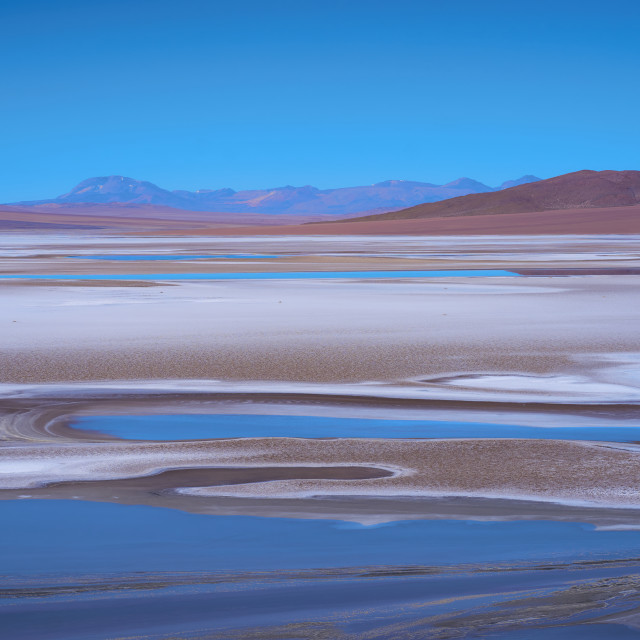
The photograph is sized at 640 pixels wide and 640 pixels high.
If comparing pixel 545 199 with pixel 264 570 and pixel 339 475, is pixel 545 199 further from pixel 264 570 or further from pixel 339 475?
pixel 264 570

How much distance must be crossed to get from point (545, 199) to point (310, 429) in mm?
146024

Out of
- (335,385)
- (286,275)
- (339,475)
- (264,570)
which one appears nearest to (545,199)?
(286,275)

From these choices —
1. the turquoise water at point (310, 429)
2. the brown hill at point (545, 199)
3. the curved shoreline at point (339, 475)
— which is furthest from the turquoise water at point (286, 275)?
the brown hill at point (545, 199)

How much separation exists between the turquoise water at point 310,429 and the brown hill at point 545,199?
133993 mm

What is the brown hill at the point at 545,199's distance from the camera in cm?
14250

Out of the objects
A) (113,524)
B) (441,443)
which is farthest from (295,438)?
(113,524)

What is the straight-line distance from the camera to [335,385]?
8.02 m

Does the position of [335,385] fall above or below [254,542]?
above

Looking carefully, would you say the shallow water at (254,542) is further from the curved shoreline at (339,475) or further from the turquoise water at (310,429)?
the turquoise water at (310,429)

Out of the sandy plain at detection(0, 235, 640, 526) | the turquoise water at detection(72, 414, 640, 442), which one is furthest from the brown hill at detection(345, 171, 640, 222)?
the turquoise water at detection(72, 414, 640, 442)

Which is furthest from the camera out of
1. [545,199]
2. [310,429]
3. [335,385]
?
[545,199]

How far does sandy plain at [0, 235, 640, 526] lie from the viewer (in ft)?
16.4

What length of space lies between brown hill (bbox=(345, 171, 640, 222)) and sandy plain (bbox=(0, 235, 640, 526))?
127 m

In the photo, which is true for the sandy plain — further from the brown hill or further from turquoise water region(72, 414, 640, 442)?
the brown hill
